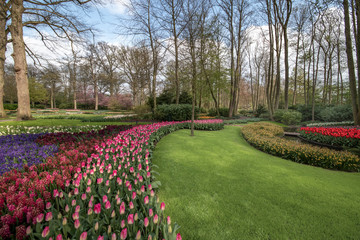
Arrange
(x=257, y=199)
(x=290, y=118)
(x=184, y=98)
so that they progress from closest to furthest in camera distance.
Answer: (x=257, y=199), (x=290, y=118), (x=184, y=98)

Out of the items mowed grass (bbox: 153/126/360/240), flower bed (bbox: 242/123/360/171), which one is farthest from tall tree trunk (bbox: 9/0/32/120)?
flower bed (bbox: 242/123/360/171)

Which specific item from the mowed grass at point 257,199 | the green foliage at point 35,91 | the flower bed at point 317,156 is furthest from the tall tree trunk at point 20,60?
the green foliage at point 35,91

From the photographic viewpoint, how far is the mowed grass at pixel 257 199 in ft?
6.57

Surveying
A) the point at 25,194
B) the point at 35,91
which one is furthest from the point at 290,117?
the point at 35,91

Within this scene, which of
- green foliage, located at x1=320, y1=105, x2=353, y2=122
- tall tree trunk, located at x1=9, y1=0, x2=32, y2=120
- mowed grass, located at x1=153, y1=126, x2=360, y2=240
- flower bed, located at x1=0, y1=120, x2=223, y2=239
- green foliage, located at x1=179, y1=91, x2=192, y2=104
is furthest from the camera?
green foliage, located at x1=179, y1=91, x2=192, y2=104

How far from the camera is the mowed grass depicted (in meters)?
2.00

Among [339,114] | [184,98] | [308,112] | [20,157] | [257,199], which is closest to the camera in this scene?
[257,199]

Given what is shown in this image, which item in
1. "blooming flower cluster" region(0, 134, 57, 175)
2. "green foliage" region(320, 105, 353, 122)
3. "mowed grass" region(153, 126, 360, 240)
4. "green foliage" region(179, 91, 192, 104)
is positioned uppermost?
"green foliage" region(179, 91, 192, 104)

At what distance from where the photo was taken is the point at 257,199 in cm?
263

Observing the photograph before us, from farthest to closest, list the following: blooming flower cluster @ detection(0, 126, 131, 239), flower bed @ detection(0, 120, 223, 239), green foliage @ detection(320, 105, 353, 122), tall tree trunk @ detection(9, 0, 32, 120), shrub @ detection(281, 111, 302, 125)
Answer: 1. green foliage @ detection(320, 105, 353, 122)
2. shrub @ detection(281, 111, 302, 125)
3. tall tree trunk @ detection(9, 0, 32, 120)
4. blooming flower cluster @ detection(0, 126, 131, 239)
5. flower bed @ detection(0, 120, 223, 239)

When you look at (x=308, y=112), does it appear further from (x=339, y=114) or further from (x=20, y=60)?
(x=20, y=60)

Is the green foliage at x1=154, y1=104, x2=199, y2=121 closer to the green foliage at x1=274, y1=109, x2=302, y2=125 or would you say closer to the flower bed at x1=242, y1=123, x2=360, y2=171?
the flower bed at x1=242, y1=123, x2=360, y2=171

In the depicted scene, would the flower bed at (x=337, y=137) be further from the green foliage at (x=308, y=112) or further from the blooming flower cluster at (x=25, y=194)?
the green foliage at (x=308, y=112)

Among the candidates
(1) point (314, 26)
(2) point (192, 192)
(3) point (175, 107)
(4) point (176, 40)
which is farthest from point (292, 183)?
(1) point (314, 26)
